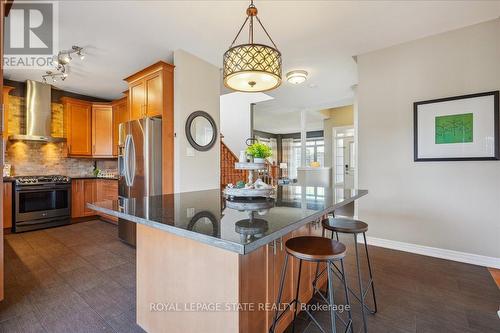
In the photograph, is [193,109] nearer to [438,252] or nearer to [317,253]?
[317,253]

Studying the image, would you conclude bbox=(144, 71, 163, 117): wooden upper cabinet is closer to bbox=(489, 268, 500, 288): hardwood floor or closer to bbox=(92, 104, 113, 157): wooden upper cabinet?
bbox=(92, 104, 113, 157): wooden upper cabinet

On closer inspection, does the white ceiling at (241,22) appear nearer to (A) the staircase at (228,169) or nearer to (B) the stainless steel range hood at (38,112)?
(B) the stainless steel range hood at (38,112)

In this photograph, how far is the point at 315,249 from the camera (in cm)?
134

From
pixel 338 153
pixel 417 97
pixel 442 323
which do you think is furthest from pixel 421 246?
pixel 338 153

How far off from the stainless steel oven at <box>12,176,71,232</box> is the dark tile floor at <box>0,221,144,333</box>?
378 millimetres

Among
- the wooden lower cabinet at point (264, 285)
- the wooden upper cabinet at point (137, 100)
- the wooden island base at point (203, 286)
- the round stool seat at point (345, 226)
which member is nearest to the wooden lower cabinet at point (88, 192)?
the wooden upper cabinet at point (137, 100)

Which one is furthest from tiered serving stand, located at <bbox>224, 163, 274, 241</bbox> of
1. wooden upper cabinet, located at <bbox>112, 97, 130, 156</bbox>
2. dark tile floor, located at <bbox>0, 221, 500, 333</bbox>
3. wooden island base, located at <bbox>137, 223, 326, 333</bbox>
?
wooden upper cabinet, located at <bbox>112, 97, 130, 156</bbox>

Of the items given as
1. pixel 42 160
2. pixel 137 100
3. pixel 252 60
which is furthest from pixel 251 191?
pixel 42 160

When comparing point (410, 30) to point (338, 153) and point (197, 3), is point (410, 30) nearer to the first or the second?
point (197, 3)

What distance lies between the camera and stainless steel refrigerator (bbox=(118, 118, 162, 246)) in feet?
10.2

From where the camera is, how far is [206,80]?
11.8ft

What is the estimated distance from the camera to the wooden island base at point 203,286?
3.76ft

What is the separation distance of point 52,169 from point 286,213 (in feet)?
18.0

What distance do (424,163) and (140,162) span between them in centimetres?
362
